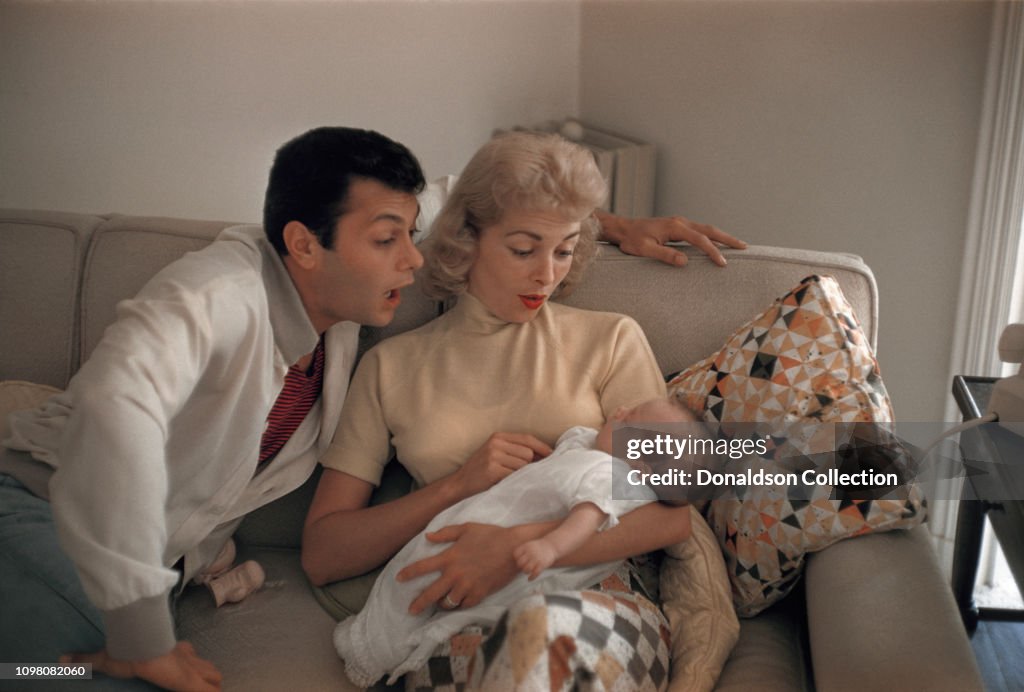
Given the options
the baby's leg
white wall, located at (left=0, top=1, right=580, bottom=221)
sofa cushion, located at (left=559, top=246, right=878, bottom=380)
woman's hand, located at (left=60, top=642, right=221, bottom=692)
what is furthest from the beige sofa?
white wall, located at (left=0, top=1, right=580, bottom=221)

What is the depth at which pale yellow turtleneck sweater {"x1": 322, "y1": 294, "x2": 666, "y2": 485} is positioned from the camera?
4.84 ft

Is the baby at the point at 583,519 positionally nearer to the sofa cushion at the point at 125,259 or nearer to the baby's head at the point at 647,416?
the baby's head at the point at 647,416

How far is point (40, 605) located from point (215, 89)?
1.46m

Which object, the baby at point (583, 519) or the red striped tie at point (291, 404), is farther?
the red striped tie at point (291, 404)

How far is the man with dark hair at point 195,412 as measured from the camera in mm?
1061

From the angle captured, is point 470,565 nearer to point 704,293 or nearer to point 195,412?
point 195,412

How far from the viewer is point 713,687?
1.29m

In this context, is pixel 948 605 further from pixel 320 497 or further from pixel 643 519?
pixel 320 497

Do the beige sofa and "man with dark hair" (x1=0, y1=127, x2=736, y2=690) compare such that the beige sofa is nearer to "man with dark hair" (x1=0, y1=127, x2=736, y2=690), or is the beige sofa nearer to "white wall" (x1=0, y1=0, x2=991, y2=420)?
"man with dark hair" (x1=0, y1=127, x2=736, y2=690)

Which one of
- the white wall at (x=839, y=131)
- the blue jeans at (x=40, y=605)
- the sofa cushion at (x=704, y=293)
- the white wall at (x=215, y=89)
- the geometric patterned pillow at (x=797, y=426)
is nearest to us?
the blue jeans at (x=40, y=605)

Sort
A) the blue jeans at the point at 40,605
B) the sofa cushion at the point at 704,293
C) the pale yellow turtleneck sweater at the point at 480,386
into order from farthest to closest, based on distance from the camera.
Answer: the sofa cushion at the point at 704,293
the pale yellow turtleneck sweater at the point at 480,386
the blue jeans at the point at 40,605

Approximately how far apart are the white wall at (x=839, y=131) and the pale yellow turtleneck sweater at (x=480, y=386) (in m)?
1.18

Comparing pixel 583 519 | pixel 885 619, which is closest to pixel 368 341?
pixel 583 519

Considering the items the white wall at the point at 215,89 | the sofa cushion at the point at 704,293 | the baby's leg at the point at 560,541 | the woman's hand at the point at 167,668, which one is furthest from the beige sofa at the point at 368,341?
the white wall at the point at 215,89
